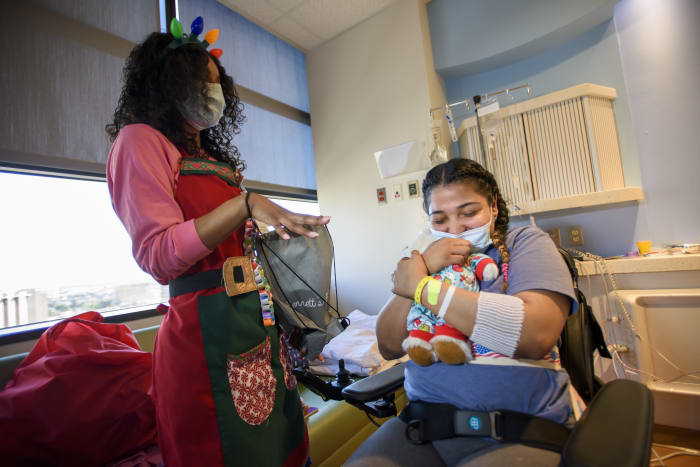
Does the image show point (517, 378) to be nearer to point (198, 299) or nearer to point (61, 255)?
point (198, 299)

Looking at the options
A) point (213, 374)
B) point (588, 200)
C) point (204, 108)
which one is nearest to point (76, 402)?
point (213, 374)

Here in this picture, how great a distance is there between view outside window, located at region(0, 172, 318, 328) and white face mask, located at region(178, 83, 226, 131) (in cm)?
152

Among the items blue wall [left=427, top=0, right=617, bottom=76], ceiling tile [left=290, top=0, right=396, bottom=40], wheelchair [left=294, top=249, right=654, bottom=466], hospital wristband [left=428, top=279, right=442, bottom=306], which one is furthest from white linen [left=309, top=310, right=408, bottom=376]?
ceiling tile [left=290, top=0, right=396, bottom=40]

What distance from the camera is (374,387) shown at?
1002 mm

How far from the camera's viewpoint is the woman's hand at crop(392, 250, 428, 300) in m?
0.86

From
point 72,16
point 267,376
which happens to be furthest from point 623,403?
point 72,16

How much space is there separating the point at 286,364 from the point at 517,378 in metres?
0.57

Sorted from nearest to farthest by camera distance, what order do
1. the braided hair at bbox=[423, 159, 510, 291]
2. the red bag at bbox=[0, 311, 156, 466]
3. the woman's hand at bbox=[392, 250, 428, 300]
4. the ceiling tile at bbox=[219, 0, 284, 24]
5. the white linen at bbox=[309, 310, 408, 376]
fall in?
the woman's hand at bbox=[392, 250, 428, 300], the braided hair at bbox=[423, 159, 510, 291], the red bag at bbox=[0, 311, 156, 466], the white linen at bbox=[309, 310, 408, 376], the ceiling tile at bbox=[219, 0, 284, 24]

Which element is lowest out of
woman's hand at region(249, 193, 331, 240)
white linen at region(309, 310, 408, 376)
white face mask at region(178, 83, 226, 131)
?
white linen at region(309, 310, 408, 376)

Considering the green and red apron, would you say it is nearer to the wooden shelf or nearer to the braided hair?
the braided hair

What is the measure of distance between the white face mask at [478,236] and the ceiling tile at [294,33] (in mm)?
2823

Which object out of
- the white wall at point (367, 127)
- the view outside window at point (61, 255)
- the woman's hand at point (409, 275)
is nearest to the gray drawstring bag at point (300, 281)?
the woman's hand at point (409, 275)

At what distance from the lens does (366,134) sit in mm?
3029

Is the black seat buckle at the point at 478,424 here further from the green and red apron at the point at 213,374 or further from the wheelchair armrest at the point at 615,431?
the green and red apron at the point at 213,374
